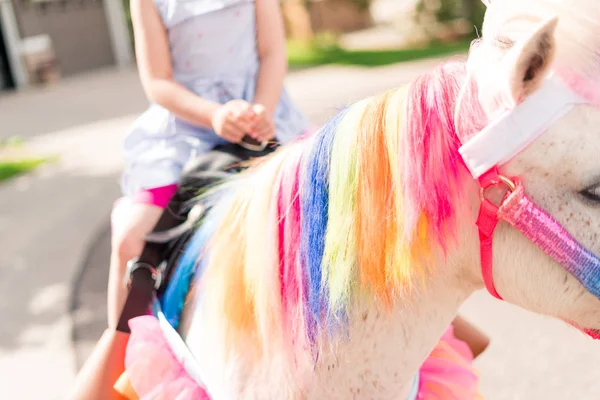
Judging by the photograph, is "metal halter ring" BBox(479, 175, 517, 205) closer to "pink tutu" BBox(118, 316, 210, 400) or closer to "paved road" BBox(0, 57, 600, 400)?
"paved road" BBox(0, 57, 600, 400)

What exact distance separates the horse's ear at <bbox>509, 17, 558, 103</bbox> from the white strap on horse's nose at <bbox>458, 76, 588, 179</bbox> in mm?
21

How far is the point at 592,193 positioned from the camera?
0.85 m

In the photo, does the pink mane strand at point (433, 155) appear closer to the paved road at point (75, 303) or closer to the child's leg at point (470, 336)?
the paved road at point (75, 303)

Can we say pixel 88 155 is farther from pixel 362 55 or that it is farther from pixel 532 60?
pixel 362 55

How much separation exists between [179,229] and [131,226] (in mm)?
132

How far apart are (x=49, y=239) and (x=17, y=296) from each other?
2.96 feet

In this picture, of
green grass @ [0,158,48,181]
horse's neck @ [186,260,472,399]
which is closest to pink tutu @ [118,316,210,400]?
horse's neck @ [186,260,472,399]

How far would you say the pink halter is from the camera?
0.84 m

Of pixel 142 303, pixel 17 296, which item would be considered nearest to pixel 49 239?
pixel 17 296

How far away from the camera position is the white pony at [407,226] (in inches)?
33.3

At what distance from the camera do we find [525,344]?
2996mm

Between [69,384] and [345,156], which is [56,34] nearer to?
[69,384]

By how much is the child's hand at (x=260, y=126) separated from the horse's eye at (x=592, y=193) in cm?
67

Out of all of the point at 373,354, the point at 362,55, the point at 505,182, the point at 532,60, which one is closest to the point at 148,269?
the point at 373,354
